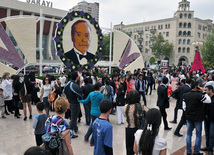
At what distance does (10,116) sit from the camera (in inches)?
292

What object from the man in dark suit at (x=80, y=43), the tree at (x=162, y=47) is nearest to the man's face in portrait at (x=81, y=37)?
the man in dark suit at (x=80, y=43)

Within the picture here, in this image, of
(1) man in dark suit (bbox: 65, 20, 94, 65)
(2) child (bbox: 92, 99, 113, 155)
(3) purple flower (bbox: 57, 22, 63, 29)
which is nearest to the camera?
(2) child (bbox: 92, 99, 113, 155)

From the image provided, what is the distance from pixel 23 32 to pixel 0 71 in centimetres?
320

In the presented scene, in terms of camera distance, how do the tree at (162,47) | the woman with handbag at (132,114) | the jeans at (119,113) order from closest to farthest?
1. the woman with handbag at (132,114)
2. the jeans at (119,113)
3. the tree at (162,47)

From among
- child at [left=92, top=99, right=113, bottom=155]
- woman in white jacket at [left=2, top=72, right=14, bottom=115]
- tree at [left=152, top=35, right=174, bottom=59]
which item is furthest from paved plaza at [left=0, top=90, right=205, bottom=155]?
tree at [left=152, top=35, right=174, bottom=59]

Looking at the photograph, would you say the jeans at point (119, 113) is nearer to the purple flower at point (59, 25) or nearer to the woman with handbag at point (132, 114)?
the woman with handbag at point (132, 114)

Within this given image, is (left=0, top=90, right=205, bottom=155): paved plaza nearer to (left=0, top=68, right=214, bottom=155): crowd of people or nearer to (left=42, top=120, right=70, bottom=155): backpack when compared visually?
(left=0, top=68, right=214, bottom=155): crowd of people

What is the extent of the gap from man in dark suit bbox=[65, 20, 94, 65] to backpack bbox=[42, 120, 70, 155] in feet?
36.1

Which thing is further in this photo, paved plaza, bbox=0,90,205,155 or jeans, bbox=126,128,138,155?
paved plaza, bbox=0,90,205,155

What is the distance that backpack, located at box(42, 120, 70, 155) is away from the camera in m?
2.50

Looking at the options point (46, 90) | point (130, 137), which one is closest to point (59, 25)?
point (46, 90)

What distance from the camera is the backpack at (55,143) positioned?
8.20 ft

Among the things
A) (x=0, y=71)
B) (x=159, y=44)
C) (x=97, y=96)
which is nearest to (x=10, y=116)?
(x=97, y=96)

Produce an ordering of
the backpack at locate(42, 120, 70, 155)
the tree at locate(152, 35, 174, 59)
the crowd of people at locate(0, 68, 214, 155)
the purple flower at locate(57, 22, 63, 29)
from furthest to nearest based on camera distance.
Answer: the tree at locate(152, 35, 174, 59)
the purple flower at locate(57, 22, 63, 29)
the backpack at locate(42, 120, 70, 155)
the crowd of people at locate(0, 68, 214, 155)
